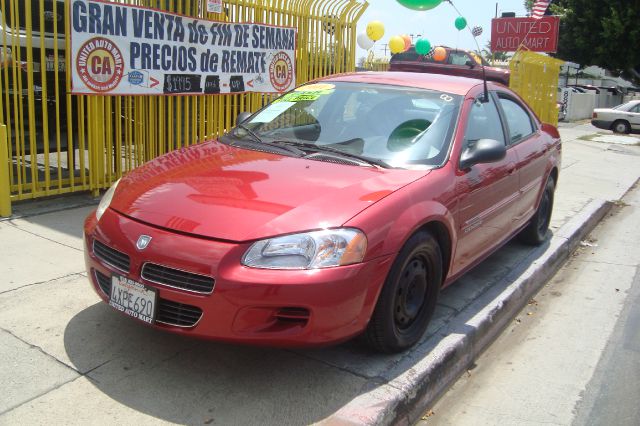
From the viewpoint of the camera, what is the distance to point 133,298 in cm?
306

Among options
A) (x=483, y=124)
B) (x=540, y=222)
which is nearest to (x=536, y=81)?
(x=540, y=222)

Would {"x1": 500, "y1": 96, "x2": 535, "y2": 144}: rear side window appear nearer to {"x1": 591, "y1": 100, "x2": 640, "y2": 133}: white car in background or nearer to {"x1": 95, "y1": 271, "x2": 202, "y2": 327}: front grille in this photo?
{"x1": 95, "y1": 271, "x2": 202, "y2": 327}: front grille

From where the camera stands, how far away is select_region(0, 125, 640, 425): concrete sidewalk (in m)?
2.85

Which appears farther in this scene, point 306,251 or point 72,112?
point 72,112

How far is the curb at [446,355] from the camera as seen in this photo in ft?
9.69

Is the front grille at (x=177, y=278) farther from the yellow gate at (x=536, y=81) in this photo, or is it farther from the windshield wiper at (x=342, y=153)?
the yellow gate at (x=536, y=81)

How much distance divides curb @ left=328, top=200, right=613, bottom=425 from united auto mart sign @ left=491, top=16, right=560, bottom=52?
47.0ft

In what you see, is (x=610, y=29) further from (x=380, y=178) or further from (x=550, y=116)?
(x=380, y=178)

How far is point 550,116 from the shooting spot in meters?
14.9

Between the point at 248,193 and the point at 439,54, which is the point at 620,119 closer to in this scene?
the point at 439,54

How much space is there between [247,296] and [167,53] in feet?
15.2

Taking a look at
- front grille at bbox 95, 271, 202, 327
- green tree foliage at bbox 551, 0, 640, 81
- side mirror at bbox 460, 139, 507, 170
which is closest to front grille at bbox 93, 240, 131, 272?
front grille at bbox 95, 271, 202, 327

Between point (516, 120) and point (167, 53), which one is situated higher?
point (167, 53)

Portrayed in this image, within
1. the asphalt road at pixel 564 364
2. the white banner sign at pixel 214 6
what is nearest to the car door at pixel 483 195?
the asphalt road at pixel 564 364
